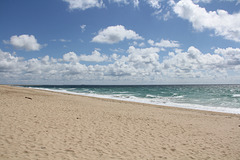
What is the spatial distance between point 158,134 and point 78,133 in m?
3.75

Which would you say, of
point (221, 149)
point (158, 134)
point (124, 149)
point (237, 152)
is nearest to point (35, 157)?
point (124, 149)

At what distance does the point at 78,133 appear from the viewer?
22.5 ft

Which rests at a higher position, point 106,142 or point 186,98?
point 106,142

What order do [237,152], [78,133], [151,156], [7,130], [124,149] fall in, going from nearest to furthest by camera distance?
[151,156]
[124,149]
[237,152]
[7,130]
[78,133]

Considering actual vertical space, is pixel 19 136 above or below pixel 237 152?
above

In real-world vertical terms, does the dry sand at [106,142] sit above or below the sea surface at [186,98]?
above

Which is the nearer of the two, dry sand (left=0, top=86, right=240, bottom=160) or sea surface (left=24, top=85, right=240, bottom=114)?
dry sand (left=0, top=86, right=240, bottom=160)

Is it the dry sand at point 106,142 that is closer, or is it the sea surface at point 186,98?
the dry sand at point 106,142

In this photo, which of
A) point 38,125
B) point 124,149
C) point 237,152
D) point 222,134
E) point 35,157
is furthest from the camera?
point 222,134

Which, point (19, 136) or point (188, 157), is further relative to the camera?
point (19, 136)

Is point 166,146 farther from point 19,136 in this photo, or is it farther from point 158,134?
point 19,136

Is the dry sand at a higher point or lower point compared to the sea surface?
higher

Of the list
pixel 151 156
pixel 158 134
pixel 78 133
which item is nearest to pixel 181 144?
pixel 158 134

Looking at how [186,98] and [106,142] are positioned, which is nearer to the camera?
[106,142]
